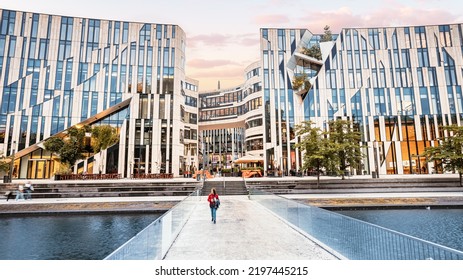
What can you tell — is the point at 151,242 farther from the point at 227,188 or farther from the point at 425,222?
the point at 227,188

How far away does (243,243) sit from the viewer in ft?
23.8

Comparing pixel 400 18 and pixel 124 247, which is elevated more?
pixel 400 18

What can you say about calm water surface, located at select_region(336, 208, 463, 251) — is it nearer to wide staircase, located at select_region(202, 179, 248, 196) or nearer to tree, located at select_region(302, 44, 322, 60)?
wide staircase, located at select_region(202, 179, 248, 196)

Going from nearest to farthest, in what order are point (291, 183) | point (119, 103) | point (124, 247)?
point (124, 247), point (291, 183), point (119, 103)

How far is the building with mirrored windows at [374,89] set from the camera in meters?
39.8

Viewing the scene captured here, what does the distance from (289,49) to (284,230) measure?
4000 centimetres

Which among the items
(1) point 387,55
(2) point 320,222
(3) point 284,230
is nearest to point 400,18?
(2) point 320,222

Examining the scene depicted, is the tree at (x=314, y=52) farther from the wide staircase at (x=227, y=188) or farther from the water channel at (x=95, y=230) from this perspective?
the water channel at (x=95, y=230)

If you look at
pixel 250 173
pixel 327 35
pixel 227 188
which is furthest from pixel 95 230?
pixel 327 35

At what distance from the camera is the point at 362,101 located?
1639 inches

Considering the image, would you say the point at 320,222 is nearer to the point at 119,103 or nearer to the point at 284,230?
the point at 284,230

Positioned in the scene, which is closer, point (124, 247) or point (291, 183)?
point (124, 247)

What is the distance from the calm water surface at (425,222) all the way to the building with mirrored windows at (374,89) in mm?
26604

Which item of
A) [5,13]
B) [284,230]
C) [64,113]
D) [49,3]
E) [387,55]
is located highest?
[5,13]
